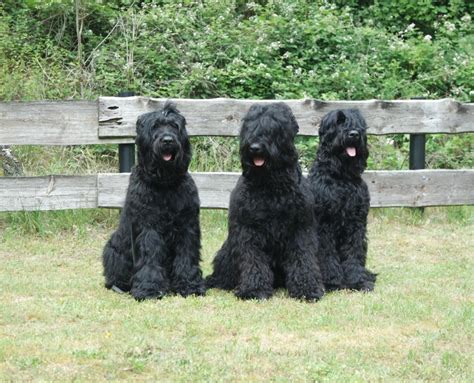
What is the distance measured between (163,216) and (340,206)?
4.76 feet

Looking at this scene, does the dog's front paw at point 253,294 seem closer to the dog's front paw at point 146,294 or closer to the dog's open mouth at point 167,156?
the dog's front paw at point 146,294

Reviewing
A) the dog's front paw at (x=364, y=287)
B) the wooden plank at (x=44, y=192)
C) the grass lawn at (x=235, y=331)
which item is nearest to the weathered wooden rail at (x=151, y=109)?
the wooden plank at (x=44, y=192)

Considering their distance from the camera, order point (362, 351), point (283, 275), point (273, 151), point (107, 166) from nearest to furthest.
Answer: point (362, 351), point (273, 151), point (283, 275), point (107, 166)

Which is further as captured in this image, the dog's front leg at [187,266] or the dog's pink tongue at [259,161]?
the dog's front leg at [187,266]

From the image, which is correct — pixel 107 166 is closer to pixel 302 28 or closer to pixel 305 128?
pixel 305 128

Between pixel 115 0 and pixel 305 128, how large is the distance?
19.3 feet

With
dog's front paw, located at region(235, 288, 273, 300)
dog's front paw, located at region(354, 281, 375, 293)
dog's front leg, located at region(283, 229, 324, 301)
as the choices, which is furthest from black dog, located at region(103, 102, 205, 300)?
dog's front paw, located at region(354, 281, 375, 293)

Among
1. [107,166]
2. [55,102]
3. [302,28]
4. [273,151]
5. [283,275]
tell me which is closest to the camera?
[273,151]

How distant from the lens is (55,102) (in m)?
9.17

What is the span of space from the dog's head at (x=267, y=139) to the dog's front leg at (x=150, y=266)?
91cm

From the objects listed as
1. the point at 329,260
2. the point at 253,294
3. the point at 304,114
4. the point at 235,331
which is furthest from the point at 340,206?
the point at 304,114

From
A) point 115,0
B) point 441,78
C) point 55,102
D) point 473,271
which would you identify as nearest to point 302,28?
point 441,78

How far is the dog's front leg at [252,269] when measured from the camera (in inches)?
264

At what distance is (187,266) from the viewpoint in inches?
270
